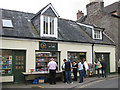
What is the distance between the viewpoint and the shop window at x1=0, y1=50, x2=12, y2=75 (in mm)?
10570

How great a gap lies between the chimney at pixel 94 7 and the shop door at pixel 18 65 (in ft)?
44.2

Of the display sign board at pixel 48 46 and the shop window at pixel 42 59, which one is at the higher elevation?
the display sign board at pixel 48 46

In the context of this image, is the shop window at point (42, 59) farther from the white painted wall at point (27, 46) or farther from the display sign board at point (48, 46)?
the white painted wall at point (27, 46)

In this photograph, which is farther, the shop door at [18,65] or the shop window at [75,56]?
the shop window at [75,56]

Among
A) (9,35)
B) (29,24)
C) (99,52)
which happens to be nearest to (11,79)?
(9,35)

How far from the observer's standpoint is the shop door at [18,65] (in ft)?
35.7

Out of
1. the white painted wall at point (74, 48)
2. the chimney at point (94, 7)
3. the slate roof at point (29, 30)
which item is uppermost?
the chimney at point (94, 7)

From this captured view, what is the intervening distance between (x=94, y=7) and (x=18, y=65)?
1447cm

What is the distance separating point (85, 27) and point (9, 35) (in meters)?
10.1

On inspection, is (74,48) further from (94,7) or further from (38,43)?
(94,7)

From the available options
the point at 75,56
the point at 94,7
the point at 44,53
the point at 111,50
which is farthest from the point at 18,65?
the point at 94,7

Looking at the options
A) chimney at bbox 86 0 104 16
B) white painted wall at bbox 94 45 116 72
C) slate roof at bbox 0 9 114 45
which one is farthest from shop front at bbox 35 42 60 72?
chimney at bbox 86 0 104 16

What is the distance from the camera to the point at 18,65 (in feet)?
36.3


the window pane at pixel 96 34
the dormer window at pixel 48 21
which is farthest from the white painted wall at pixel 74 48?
the window pane at pixel 96 34
